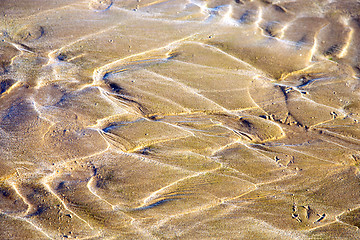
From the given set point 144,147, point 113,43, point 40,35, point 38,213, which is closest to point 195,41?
point 113,43

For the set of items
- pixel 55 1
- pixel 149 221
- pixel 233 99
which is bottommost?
pixel 149 221

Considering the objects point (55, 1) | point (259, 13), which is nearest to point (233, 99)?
point (259, 13)

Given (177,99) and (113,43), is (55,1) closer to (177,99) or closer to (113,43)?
(113,43)

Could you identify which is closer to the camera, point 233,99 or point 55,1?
point 233,99

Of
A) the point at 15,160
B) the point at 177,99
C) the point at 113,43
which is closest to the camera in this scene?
the point at 15,160

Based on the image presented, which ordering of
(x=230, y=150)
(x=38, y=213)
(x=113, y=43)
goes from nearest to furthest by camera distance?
1. (x=38, y=213)
2. (x=230, y=150)
3. (x=113, y=43)

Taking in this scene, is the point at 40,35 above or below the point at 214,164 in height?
above
